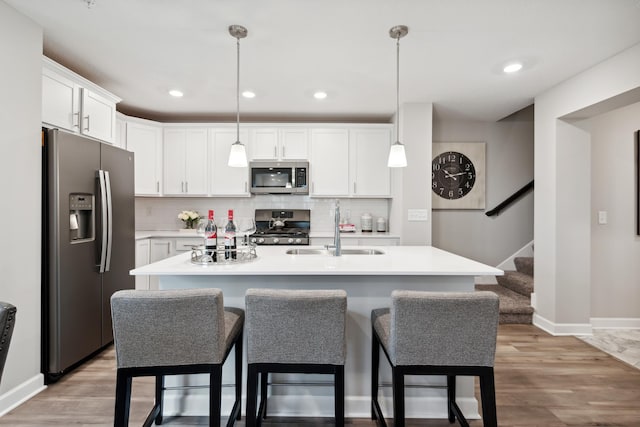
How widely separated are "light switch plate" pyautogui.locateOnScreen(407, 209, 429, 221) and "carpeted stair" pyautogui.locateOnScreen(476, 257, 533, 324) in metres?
1.24

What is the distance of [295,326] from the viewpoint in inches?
57.3

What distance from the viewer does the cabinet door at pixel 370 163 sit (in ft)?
13.7

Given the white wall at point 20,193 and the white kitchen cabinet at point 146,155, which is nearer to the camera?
the white wall at point 20,193

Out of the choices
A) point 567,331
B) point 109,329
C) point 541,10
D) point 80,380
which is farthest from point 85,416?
point 567,331

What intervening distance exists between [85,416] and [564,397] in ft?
9.63

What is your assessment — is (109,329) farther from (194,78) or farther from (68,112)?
(194,78)

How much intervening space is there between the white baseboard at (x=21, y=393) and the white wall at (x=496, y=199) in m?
4.14

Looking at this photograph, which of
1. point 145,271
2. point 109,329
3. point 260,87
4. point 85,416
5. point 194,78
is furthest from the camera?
point 260,87

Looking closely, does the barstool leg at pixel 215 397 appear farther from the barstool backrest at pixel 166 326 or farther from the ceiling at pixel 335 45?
the ceiling at pixel 335 45

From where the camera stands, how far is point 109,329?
275 cm

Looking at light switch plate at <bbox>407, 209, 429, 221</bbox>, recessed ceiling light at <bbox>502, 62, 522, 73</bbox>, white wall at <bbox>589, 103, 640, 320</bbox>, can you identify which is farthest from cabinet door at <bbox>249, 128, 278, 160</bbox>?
white wall at <bbox>589, 103, 640, 320</bbox>

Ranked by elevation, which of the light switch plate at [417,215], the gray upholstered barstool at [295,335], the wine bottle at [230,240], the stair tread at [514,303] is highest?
the light switch plate at [417,215]

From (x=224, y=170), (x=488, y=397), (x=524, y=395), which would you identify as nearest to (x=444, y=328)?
(x=488, y=397)

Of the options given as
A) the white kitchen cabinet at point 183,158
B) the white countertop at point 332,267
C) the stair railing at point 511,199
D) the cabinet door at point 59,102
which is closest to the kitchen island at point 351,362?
the white countertop at point 332,267
